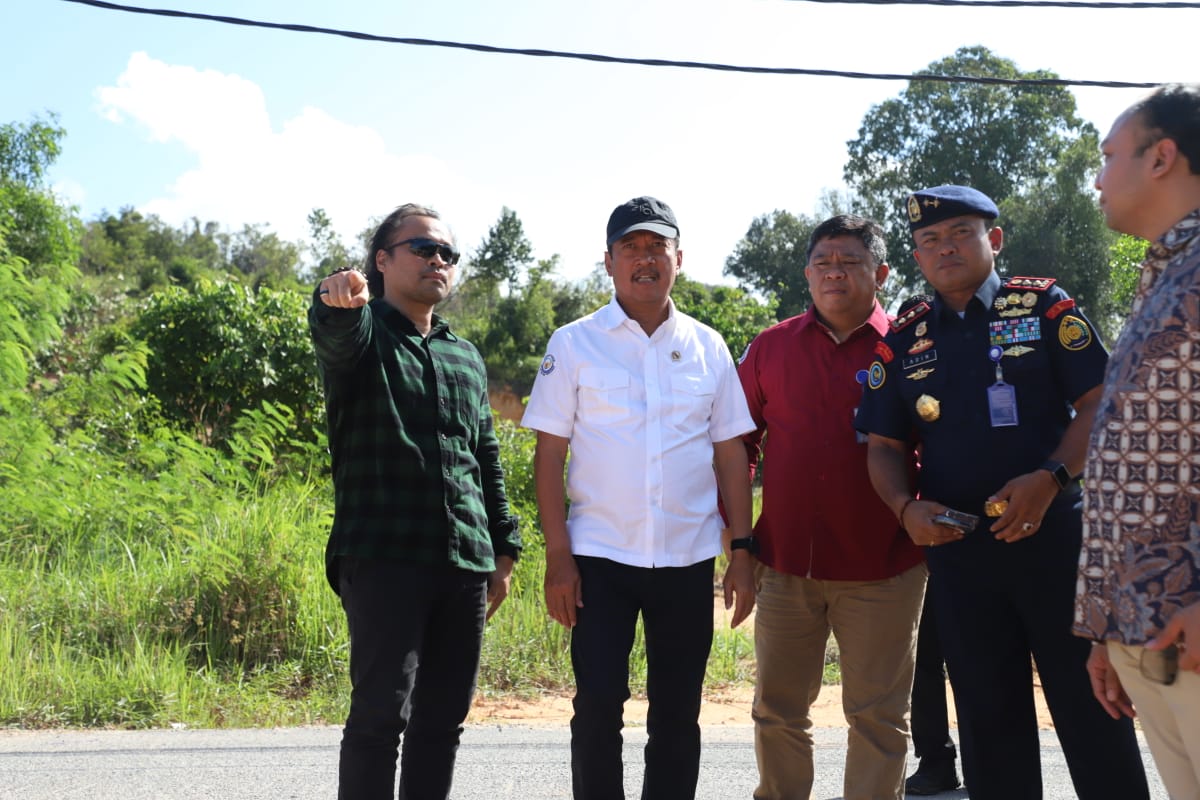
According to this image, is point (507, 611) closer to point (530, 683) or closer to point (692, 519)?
point (530, 683)

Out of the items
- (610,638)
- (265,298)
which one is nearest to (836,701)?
(610,638)

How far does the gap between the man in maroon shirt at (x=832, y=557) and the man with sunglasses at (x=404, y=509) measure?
1.02 metres

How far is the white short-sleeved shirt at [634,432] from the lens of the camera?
3.40 m

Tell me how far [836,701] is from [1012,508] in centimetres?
376

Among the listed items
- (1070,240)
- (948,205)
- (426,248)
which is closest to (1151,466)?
(948,205)

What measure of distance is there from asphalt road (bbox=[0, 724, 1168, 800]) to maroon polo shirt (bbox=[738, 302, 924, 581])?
1.23 meters

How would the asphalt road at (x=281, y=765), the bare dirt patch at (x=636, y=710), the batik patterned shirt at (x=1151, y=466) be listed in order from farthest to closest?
the bare dirt patch at (x=636, y=710) < the asphalt road at (x=281, y=765) < the batik patterned shirt at (x=1151, y=466)

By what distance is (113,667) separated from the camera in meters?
5.72

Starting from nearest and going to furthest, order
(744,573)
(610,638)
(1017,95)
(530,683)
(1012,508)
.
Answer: (1012,508)
(610,638)
(744,573)
(530,683)
(1017,95)

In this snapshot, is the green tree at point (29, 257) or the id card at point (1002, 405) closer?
the id card at point (1002, 405)

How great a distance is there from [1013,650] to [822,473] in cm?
86

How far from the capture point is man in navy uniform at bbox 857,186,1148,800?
304cm

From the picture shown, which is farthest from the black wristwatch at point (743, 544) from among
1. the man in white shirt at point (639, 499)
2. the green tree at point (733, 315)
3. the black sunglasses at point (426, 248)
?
the green tree at point (733, 315)

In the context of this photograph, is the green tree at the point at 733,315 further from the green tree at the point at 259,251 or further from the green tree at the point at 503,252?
the green tree at the point at 259,251
